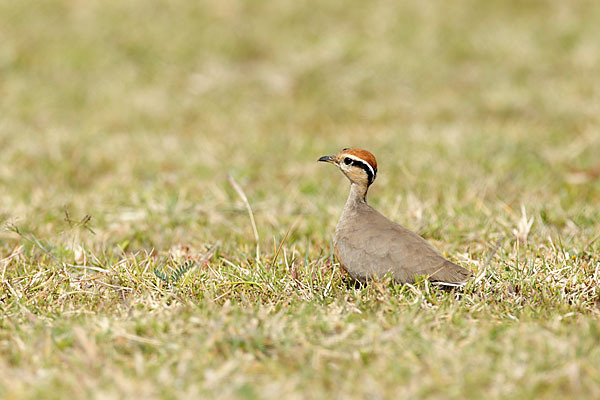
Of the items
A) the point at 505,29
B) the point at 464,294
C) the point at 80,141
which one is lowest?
the point at 80,141

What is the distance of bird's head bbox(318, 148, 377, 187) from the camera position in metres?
4.92

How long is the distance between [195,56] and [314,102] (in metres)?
2.79

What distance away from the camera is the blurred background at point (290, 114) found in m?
6.55

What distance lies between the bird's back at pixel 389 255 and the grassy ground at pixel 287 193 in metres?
0.13

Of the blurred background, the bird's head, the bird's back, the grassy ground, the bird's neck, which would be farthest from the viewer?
the blurred background

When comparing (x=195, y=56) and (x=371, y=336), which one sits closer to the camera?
(x=371, y=336)

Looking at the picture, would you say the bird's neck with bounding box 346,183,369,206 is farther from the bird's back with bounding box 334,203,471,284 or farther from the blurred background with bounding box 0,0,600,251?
the blurred background with bounding box 0,0,600,251

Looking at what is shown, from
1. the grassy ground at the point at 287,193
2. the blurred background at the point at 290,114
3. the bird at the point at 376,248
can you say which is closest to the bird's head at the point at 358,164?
the bird at the point at 376,248

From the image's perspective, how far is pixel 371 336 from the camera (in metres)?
3.63

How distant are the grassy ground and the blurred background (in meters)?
0.04

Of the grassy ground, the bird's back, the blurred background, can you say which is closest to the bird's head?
the bird's back

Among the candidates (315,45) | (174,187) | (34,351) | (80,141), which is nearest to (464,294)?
Answer: (34,351)

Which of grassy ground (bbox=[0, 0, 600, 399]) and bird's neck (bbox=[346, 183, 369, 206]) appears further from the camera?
bird's neck (bbox=[346, 183, 369, 206])

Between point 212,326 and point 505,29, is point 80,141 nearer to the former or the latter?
point 212,326
